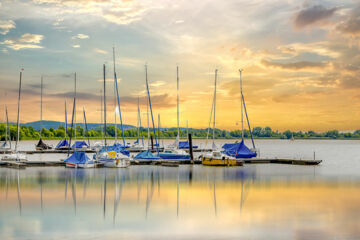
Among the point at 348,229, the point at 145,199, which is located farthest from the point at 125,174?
the point at 348,229

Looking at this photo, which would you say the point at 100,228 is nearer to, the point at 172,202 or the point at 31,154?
the point at 172,202

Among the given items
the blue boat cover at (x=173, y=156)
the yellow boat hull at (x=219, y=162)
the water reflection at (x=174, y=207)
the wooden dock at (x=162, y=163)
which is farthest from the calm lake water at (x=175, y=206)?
the blue boat cover at (x=173, y=156)

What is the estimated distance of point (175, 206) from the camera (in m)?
29.0

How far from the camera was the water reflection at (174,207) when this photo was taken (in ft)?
69.8

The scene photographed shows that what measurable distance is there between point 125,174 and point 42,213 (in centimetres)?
2313

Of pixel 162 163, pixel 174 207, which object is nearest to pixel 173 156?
pixel 162 163

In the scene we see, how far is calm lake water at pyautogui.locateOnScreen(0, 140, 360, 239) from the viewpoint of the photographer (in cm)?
2119

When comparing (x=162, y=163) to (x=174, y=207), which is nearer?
(x=174, y=207)

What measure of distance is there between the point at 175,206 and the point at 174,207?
427 millimetres

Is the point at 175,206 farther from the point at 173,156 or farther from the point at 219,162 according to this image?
the point at 173,156

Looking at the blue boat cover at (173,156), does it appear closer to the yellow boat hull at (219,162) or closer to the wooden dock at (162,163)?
the wooden dock at (162,163)

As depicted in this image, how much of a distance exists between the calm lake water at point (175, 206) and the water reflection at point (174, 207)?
0.05 metres

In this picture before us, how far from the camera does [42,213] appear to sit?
2598 cm

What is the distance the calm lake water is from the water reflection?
5 cm
